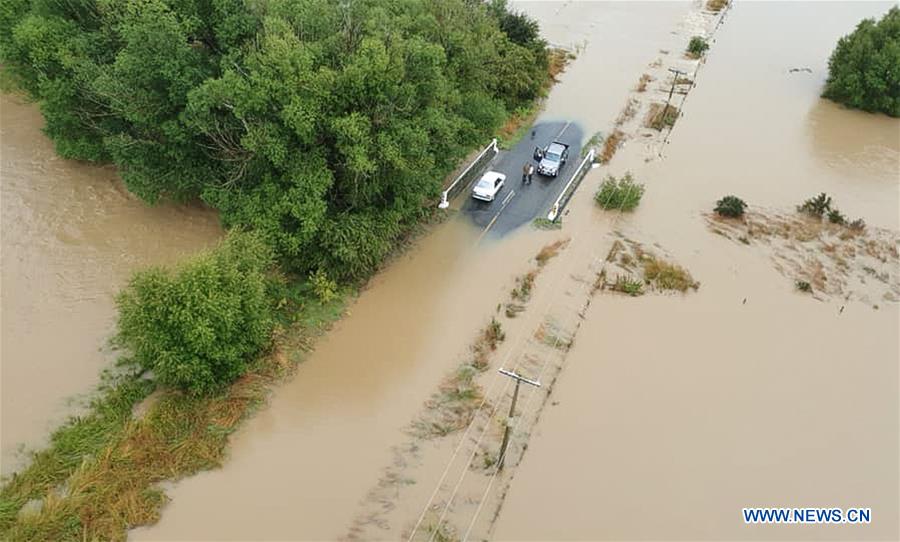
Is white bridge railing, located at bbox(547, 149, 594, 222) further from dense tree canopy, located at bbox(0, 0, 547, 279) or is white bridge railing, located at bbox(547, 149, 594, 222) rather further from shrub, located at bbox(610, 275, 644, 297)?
dense tree canopy, located at bbox(0, 0, 547, 279)

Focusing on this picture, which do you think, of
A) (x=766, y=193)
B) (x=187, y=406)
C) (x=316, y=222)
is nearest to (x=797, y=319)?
(x=766, y=193)

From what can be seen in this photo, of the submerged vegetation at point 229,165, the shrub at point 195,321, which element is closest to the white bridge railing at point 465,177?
the submerged vegetation at point 229,165

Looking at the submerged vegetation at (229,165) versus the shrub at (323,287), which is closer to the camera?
the submerged vegetation at (229,165)

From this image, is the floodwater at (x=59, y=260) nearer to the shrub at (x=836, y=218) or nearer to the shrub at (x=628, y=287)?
the shrub at (x=628, y=287)

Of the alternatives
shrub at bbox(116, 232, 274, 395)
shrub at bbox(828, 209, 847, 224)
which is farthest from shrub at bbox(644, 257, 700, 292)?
shrub at bbox(116, 232, 274, 395)

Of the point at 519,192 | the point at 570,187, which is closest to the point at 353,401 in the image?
the point at 519,192

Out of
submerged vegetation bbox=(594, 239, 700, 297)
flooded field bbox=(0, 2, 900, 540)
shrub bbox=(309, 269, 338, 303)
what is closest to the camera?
flooded field bbox=(0, 2, 900, 540)
